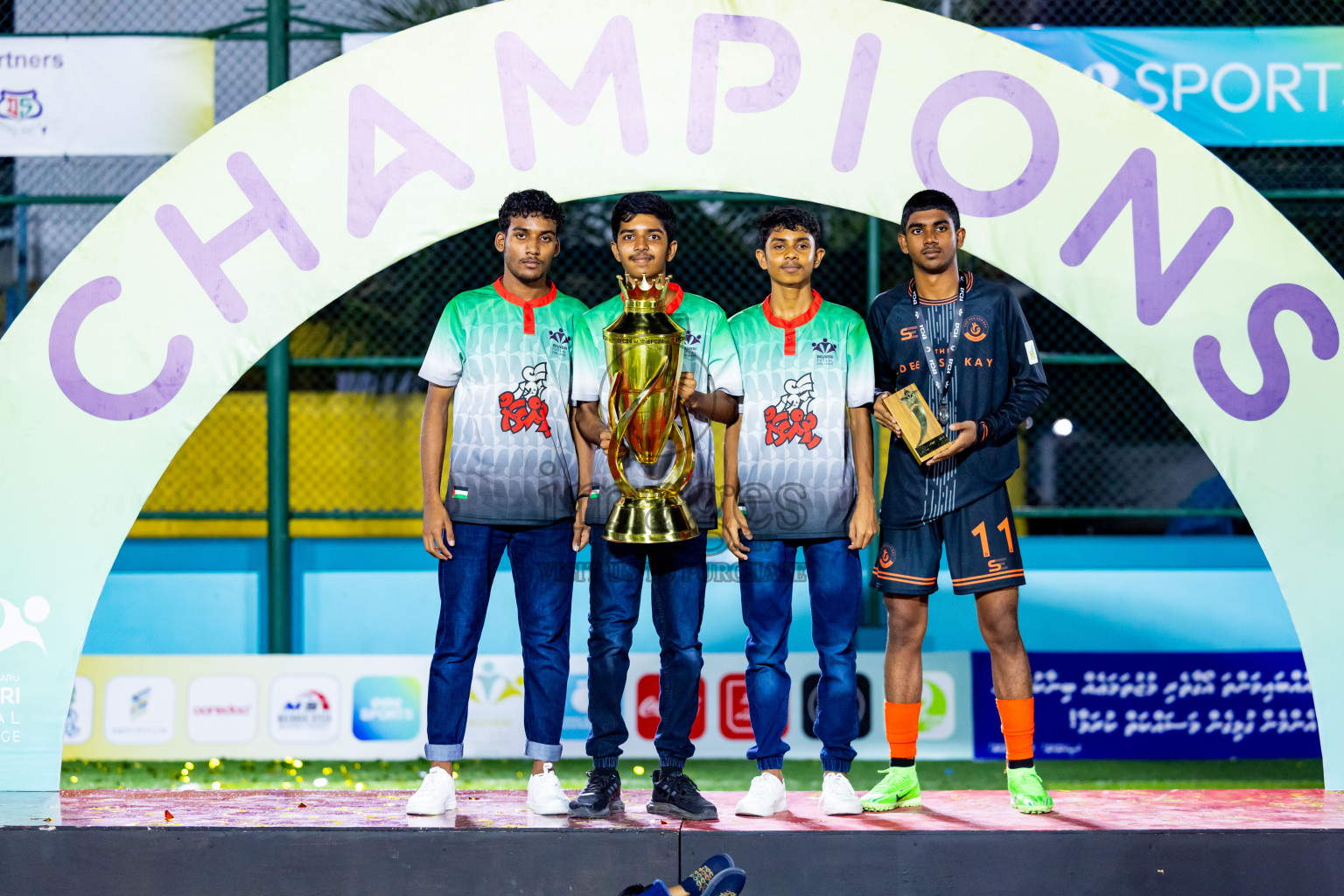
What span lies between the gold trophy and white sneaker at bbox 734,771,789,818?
0.83 m

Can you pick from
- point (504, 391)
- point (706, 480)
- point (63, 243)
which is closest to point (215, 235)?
point (504, 391)

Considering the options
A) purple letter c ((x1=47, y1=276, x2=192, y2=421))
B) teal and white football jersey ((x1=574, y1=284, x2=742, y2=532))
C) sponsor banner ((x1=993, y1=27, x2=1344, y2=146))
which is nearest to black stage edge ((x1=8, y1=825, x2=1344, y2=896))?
teal and white football jersey ((x1=574, y1=284, x2=742, y2=532))

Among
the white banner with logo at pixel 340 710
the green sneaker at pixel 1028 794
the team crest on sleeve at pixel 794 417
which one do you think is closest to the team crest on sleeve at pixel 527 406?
the team crest on sleeve at pixel 794 417

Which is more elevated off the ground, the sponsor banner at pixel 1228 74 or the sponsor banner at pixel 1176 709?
the sponsor banner at pixel 1228 74

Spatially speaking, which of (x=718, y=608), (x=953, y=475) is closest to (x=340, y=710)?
(x=718, y=608)

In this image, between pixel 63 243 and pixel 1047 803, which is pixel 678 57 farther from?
pixel 63 243

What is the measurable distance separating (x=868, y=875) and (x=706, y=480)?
4.07 ft

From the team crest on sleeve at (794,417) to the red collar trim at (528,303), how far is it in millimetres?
765

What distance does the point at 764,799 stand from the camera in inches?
150

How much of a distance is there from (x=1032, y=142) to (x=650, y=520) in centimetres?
208

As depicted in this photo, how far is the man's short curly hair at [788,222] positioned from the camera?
383 centimetres

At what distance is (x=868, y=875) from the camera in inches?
142

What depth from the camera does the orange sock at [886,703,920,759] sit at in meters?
3.97

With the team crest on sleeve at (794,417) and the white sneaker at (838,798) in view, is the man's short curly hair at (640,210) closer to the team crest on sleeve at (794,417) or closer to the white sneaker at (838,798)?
the team crest on sleeve at (794,417)
